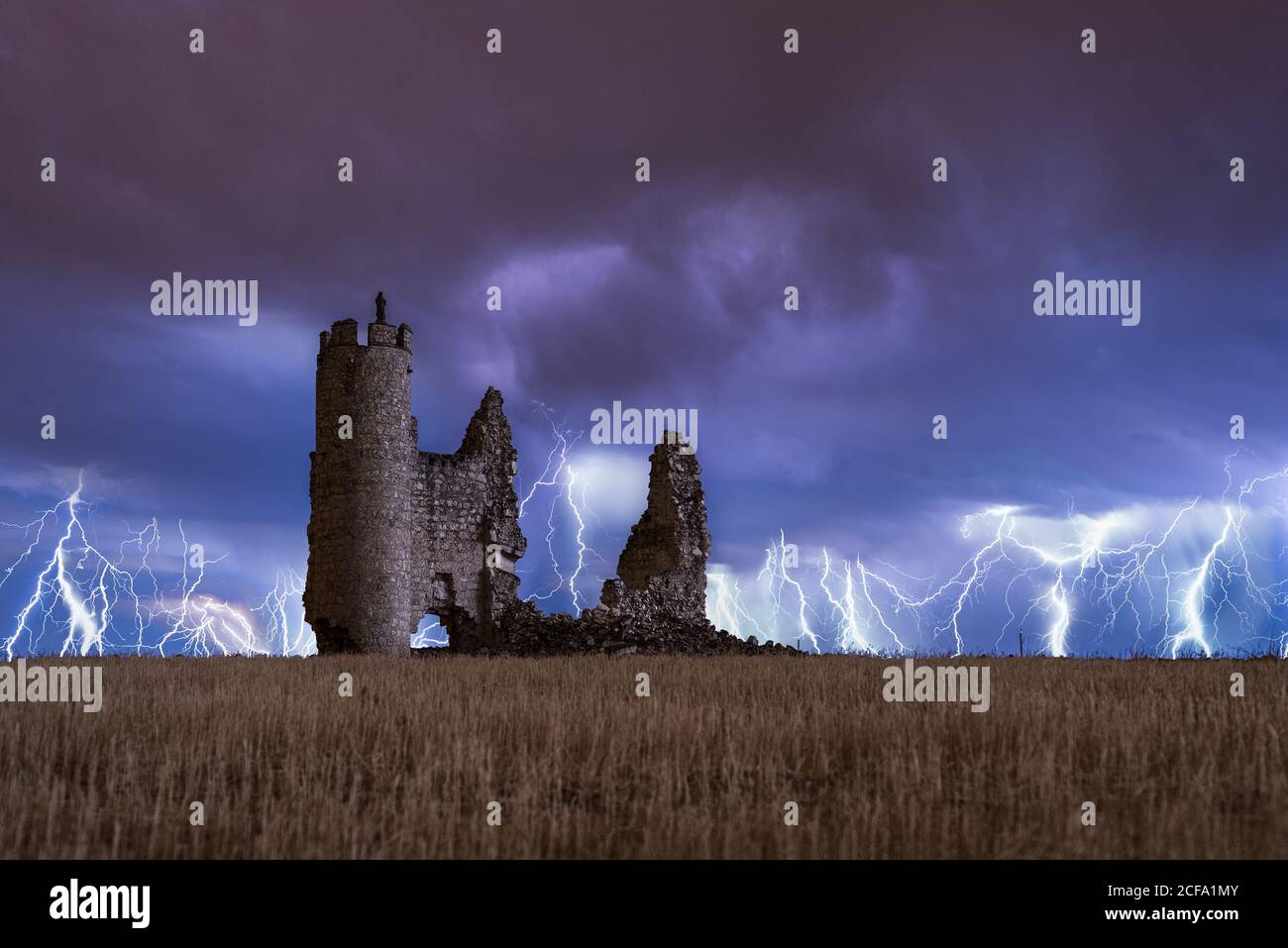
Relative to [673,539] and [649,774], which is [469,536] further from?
[649,774]

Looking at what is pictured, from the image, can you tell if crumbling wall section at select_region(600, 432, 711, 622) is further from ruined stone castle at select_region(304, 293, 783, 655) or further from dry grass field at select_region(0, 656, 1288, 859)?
dry grass field at select_region(0, 656, 1288, 859)

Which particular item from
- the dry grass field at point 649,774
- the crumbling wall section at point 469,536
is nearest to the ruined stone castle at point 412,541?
the crumbling wall section at point 469,536

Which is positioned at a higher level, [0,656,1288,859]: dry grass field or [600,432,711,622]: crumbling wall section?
[600,432,711,622]: crumbling wall section

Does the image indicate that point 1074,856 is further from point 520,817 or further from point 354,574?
point 354,574

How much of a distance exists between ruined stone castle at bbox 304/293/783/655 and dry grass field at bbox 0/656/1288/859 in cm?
1139

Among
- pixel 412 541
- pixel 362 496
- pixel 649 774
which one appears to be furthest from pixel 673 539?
pixel 649 774

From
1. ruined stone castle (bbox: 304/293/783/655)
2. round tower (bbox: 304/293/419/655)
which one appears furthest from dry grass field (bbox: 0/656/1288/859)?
ruined stone castle (bbox: 304/293/783/655)

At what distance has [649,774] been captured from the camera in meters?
7.73

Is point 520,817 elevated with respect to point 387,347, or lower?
lower

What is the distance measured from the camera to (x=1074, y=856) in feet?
18.3

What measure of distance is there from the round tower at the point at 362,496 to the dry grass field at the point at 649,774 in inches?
443

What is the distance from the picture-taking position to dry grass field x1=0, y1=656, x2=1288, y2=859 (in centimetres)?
595
